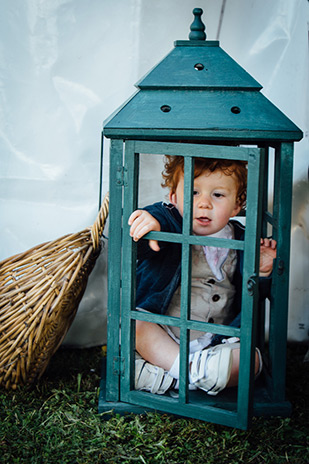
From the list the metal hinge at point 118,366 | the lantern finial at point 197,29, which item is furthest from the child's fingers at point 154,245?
the lantern finial at point 197,29

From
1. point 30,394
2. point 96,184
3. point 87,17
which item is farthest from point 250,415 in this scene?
point 87,17

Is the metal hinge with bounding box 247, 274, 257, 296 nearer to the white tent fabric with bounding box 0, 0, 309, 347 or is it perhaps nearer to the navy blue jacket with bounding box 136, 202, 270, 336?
the navy blue jacket with bounding box 136, 202, 270, 336

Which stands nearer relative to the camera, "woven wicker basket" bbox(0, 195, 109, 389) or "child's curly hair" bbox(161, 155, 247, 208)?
"child's curly hair" bbox(161, 155, 247, 208)

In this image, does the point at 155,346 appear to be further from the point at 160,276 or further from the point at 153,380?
the point at 160,276

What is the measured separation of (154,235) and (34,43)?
112 cm

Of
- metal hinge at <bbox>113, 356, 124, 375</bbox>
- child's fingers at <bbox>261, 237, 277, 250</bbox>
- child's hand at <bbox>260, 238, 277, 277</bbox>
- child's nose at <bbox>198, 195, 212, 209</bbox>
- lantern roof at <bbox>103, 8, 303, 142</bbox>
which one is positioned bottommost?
metal hinge at <bbox>113, 356, 124, 375</bbox>

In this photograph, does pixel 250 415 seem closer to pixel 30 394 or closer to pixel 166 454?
pixel 166 454

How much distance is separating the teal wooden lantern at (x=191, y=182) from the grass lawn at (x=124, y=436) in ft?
0.26

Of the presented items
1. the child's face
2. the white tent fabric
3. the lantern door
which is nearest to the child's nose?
the child's face

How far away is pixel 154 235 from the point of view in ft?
5.84

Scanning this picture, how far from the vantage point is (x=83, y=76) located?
2465mm

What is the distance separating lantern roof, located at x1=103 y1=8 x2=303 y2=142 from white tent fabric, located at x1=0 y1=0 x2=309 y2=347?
27.6 inches

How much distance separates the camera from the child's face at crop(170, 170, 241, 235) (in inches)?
75.9

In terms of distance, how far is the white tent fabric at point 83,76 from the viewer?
2.42 meters
